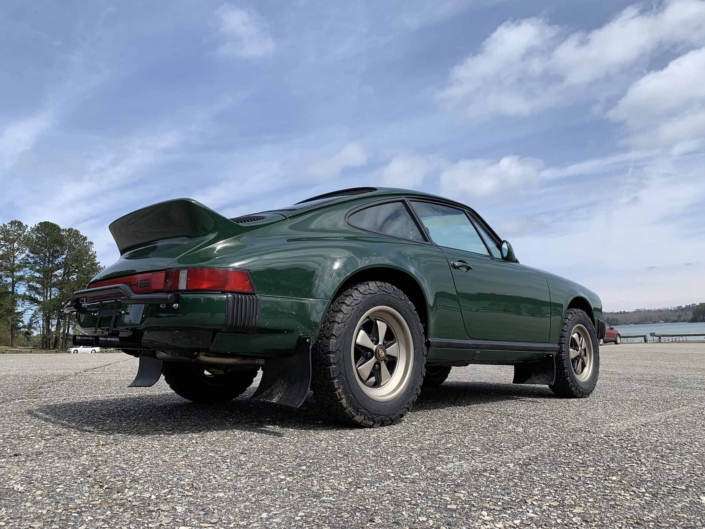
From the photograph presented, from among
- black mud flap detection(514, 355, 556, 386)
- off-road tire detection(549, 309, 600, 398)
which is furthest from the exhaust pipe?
off-road tire detection(549, 309, 600, 398)

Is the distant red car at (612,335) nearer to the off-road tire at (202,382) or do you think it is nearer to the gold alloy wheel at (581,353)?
the gold alloy wheel at (581,353)

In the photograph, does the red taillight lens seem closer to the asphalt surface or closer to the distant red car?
the asphalt surface

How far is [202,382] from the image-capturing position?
4055 millimetres

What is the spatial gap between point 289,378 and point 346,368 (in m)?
0.31

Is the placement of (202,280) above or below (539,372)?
above

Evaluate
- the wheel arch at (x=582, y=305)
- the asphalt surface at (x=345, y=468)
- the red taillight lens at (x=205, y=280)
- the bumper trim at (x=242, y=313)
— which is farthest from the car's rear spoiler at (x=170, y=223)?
the wheel arch at (x=582, y=305)

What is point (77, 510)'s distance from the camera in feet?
5.55

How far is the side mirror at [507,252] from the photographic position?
4.52 m

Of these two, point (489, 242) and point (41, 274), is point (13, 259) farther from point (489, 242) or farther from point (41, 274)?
point (489, 242)

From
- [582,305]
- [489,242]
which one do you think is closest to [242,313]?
[489,242]

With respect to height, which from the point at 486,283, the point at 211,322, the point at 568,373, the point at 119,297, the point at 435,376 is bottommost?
the point at 435,376

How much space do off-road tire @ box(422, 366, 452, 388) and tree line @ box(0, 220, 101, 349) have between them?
5220 cm

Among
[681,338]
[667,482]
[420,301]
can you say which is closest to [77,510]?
[667,482]

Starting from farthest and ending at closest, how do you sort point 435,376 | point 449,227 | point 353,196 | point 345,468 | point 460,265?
point 435,376 → point 449,227 → point 460,265 → point 353,196 → point 345,468
